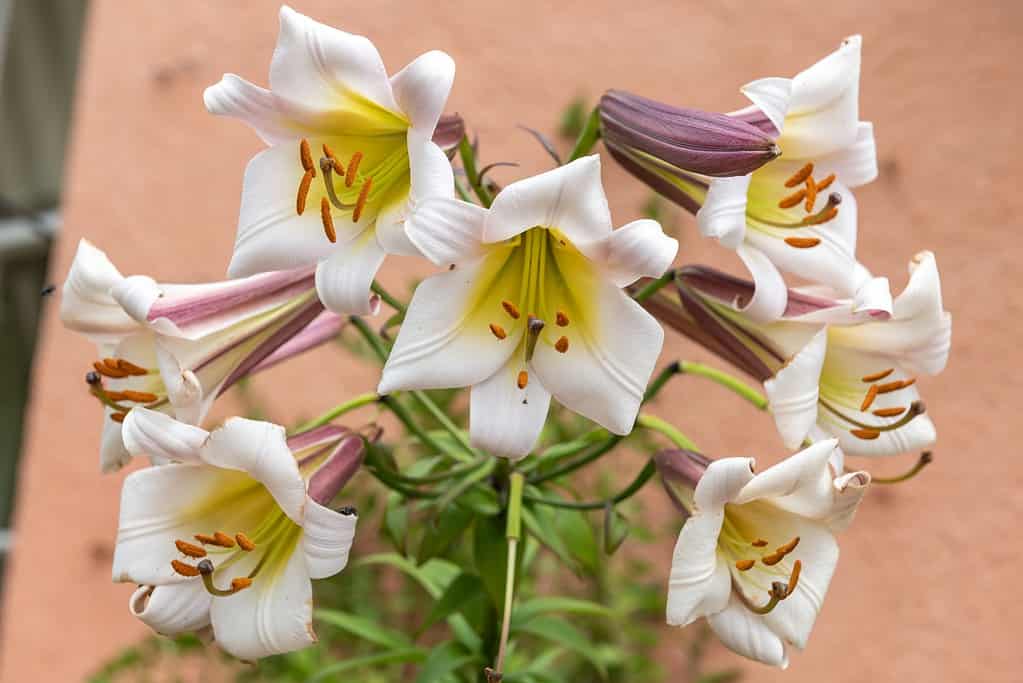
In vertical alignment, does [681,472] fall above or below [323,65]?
below

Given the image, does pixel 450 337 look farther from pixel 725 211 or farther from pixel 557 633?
pixel 557 633

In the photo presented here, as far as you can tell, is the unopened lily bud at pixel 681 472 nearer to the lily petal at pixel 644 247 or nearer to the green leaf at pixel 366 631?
the lily petal at pixel 644 247

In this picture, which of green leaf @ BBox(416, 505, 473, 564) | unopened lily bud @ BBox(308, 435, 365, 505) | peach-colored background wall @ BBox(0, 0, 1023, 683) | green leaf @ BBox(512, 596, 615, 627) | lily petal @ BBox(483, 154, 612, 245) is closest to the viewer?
lily petal @ BBox(483, 154, 612, 245)

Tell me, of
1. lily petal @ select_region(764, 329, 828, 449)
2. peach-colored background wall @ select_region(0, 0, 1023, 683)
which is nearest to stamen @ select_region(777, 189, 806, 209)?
lily petal @ select_region(764, 329, 828, 449)

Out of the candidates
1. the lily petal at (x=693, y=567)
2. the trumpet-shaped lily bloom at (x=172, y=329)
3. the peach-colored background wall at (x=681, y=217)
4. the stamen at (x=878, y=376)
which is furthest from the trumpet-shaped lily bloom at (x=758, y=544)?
the peach-colored background wall at (x=681, y=217)

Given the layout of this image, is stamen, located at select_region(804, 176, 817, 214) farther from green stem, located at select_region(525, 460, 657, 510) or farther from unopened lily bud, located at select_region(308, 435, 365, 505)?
unopened lily bud, located at select_region(308, 435, 365, 505)

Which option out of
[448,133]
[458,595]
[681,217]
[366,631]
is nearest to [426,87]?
[448,133]
